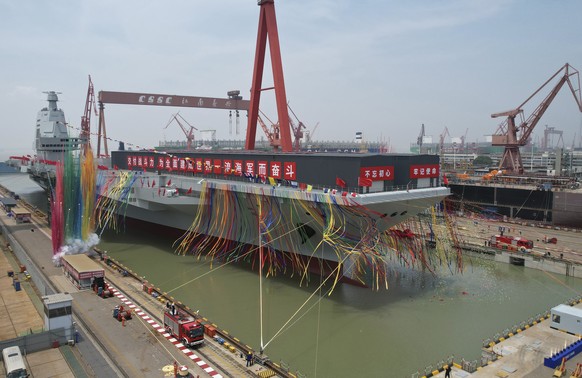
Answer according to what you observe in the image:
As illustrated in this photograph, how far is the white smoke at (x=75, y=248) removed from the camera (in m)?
20.4

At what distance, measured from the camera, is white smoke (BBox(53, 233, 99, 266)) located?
20.4m

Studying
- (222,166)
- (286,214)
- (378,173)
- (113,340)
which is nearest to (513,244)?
(378,173)

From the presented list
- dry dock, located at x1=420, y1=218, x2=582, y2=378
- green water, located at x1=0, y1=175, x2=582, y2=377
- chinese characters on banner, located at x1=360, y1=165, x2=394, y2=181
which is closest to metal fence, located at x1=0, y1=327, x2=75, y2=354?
green water, located at x1=0, y1=175, x2=582, y2=377

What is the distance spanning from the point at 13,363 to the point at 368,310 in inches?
443

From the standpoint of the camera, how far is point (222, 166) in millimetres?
22328

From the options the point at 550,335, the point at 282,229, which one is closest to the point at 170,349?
the point at 282,229

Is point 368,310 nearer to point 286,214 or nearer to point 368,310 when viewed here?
point 368,310

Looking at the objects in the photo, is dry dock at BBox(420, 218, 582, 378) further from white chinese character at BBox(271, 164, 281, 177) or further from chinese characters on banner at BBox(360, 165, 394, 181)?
white chinese character at BBox(271, 164, 281, 177)

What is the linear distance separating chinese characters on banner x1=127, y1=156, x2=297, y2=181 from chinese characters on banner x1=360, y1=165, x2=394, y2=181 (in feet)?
11.2

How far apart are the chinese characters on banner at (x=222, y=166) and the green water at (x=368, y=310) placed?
15.8 feet

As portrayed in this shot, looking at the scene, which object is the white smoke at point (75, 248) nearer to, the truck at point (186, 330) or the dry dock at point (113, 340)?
the dry dock at point (113, 340)

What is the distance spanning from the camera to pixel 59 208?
69.1ft

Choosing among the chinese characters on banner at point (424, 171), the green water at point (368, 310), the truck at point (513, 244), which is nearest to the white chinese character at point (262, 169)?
the green water at point (368, 310)

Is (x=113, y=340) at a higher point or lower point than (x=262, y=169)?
lower
